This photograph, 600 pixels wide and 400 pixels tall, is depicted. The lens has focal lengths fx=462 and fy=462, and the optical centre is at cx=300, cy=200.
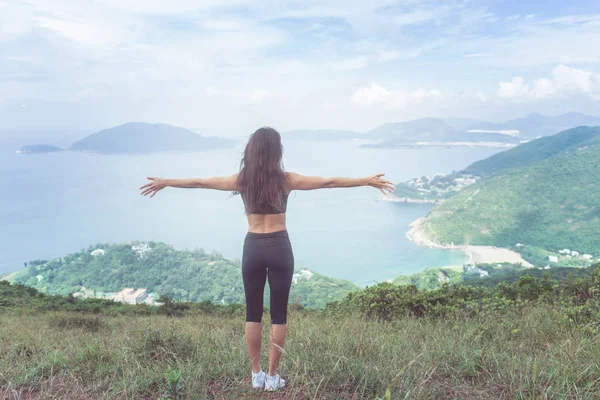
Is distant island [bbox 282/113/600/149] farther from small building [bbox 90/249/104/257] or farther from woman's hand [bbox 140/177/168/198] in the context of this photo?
woman's hand [bbox 140/177/168/198]

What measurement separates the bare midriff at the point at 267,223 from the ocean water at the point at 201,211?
3936 cm

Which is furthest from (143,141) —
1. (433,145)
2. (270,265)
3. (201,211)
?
(270,265)

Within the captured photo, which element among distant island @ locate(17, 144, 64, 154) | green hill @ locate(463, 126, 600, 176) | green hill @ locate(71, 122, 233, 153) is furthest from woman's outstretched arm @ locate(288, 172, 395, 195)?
distant island @ locate(17, 144, 64, 154)

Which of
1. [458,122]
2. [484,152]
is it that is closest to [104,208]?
[484,152]

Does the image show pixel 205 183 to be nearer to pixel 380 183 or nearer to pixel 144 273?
pixel 380 183

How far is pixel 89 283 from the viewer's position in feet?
151

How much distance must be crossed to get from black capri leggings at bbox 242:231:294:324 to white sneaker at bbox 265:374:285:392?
383mm

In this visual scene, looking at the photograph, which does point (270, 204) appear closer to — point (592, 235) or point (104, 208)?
point (592, 235)

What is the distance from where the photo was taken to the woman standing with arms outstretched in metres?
2.82

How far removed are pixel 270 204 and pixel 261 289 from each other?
21.5 inches

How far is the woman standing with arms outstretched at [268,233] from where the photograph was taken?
2.82 m

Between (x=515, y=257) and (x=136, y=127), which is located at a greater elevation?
(x=136, y=127)

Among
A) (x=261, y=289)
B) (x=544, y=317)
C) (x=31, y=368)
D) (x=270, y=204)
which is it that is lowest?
(x=544, y=317)

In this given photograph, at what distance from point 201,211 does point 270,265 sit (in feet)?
372
